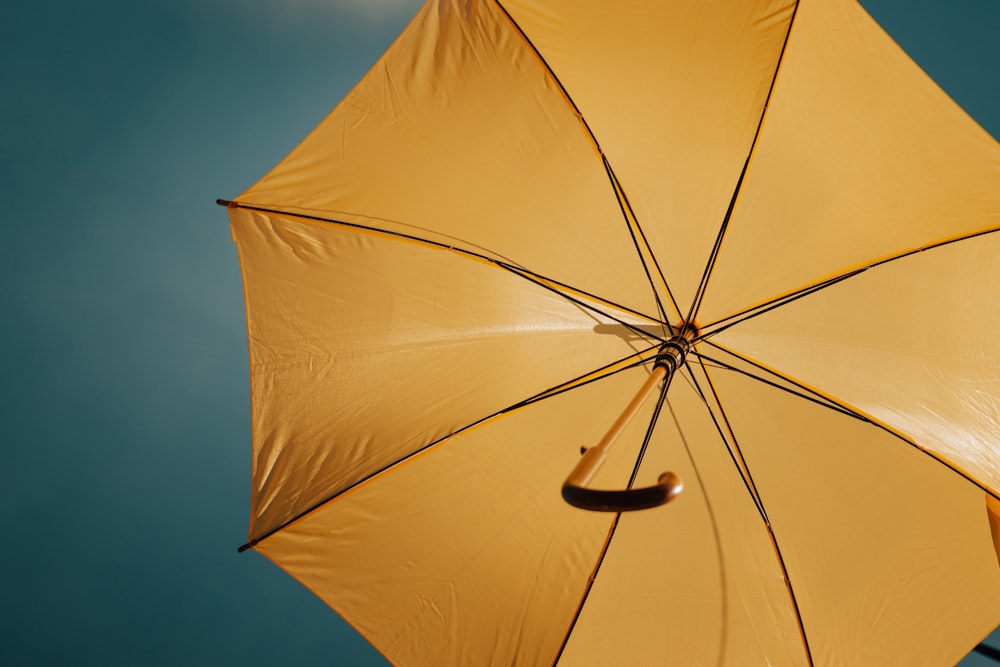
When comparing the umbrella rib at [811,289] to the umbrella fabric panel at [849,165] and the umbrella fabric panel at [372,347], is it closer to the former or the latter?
the umbrella fabric panel at [849,165]

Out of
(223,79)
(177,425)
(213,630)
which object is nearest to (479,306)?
(223,79)

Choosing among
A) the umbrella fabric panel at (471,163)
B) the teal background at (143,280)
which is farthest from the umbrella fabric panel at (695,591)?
the teal background at (143,280)

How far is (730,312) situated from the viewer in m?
1.61

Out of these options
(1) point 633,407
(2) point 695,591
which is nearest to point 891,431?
(2) point 695,591

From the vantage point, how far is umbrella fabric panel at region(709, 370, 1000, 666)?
1.62 meters

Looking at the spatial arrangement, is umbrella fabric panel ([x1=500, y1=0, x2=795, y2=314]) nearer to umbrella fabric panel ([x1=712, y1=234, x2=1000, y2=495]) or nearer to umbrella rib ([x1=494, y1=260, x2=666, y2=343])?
umbrella rib ([x1=494, y1=260, x2=666, y2=343])

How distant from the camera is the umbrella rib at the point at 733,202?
145cm

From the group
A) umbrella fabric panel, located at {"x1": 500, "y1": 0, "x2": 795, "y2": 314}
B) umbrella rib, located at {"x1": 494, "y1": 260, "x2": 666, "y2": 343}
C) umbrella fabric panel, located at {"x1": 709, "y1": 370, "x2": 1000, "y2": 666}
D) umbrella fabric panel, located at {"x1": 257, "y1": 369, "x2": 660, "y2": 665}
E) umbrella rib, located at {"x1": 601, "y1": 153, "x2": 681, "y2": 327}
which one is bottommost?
umbrella fabric panel, located at {"x1": 257, "y1": 369, "x2": 660, "y2": 665}

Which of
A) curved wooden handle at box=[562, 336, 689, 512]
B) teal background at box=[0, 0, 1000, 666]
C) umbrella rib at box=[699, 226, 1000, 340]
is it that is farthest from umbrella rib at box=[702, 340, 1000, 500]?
teal background at box=[0, 0, 1000, 666]

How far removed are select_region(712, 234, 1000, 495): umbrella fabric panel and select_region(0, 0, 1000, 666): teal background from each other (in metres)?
2.82

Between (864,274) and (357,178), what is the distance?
1440 millimetres

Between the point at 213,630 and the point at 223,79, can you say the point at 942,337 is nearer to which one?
the point at 223,79

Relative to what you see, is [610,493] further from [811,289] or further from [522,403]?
[811,289]

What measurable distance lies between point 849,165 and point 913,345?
54 centimetres
